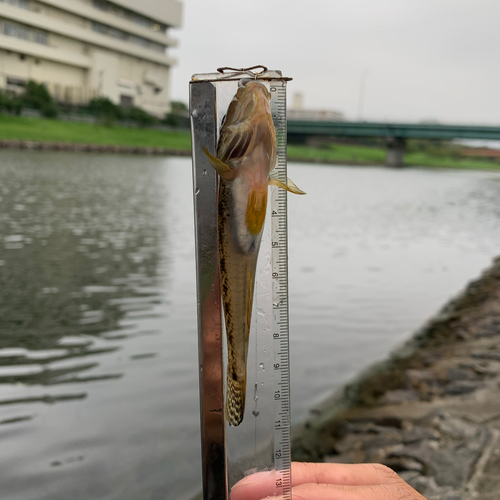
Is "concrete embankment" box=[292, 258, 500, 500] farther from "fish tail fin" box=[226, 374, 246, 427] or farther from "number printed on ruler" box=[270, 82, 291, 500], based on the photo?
"fish tail fin" box=[226, 374, 246, 427]

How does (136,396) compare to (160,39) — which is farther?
(160,39)

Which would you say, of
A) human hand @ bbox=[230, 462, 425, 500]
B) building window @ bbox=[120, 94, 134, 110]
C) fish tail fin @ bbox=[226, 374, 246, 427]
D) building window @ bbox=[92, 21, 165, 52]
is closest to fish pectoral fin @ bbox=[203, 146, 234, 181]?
fish tail fin @ bbox=[226, 374, 246, 427]

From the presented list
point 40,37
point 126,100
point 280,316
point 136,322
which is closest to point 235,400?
point 280,316

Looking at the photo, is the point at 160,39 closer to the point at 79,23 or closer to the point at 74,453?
the point at 79,23

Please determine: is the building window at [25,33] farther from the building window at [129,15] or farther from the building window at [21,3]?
the building window at [129,15]

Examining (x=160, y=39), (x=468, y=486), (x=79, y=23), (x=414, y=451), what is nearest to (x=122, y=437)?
(x=414, y=451)

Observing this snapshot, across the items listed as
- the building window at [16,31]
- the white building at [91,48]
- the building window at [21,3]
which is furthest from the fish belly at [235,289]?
the building window at [21,3]

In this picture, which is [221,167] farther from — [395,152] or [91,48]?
[91,48]
